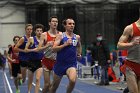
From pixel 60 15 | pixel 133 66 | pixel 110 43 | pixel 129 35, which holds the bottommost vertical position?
pixel 110 43

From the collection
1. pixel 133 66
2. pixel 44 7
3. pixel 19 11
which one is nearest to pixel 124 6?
pixel 44 7

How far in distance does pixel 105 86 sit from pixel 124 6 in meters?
25.0

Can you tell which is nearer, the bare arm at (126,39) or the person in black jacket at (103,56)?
the bare arm at (126,39)

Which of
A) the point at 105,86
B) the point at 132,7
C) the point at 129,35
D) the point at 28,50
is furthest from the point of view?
the point at 132,7

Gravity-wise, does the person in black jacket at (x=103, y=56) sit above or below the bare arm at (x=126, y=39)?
below

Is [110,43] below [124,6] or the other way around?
below

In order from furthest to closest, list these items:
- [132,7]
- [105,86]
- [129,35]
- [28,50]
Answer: [132,7] < [105,86] < [28,50] < [129,35]

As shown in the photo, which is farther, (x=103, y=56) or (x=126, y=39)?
(x=103, y=56)

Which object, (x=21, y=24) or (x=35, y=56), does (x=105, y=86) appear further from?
(x=21, y=24)

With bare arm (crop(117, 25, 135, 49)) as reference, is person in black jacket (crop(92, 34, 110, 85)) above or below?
below

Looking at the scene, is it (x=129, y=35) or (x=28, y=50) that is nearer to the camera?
(x=129, y=35)

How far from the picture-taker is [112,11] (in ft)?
Answer: 141

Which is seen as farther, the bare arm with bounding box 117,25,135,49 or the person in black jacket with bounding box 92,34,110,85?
the person in black jacket with bounding box 92,34,110,85

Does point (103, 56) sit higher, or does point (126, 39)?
point (126, 39)
